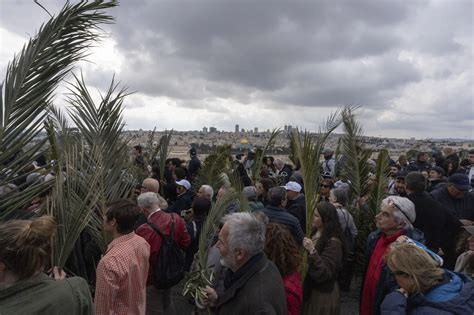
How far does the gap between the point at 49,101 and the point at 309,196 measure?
7.90ft

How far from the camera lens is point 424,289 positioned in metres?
2.30

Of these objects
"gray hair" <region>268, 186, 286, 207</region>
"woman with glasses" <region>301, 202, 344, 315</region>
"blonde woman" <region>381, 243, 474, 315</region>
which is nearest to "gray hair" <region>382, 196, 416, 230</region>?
"woman with glasses" <region>301, 202, 344, 315</region>

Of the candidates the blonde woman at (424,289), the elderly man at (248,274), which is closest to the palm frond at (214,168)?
the elderly man at (248,274)

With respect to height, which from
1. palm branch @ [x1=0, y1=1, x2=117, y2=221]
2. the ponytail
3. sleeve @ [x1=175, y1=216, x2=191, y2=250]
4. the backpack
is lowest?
the backpack

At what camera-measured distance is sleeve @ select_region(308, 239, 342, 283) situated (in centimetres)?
326

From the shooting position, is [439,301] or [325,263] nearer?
[439,301]

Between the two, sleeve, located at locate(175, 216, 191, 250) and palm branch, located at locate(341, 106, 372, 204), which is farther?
palm branch, located at locate(341, 106, 372, 204)

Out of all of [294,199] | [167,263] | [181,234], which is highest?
[294,199]

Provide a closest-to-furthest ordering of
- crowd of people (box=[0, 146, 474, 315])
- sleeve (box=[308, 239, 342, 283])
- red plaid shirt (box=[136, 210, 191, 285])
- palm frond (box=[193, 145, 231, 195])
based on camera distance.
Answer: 1. crowd of people (box=[0, 146, 474, 315])
2. sleeve (box=[308, 239, 342, 283])
3. red plaid shirt (box=[136, 210, 191, 285])
4. palm frond (box=[193, 145, 231, 195])

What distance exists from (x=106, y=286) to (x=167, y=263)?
118cm

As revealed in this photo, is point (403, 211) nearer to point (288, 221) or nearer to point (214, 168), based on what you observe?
point (288, 221)

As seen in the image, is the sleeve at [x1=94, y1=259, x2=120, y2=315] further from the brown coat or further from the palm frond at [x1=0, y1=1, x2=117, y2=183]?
the brown coat

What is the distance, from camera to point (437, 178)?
7.48 m

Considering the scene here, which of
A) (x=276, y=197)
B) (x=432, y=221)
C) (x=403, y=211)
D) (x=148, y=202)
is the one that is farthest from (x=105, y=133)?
(x=432, y=221)
